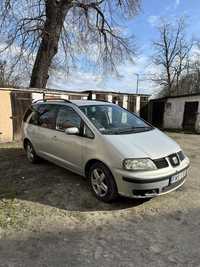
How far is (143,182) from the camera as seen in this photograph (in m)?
3.48

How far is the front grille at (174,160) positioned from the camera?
3.79 metres

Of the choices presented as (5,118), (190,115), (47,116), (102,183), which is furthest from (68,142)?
(190,115)

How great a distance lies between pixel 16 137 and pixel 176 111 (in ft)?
34.6

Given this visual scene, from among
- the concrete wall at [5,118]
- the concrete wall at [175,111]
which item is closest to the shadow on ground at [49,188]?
the concrete wall at [5,118]

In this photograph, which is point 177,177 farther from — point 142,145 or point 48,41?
point 48,41

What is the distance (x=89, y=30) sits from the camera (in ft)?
51.3

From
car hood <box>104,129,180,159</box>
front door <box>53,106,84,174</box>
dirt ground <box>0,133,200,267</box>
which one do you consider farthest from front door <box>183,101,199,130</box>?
front door <box>53,106,84,174</box>

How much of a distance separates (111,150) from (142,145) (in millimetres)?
502

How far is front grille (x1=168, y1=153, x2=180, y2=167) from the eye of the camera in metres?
3.79

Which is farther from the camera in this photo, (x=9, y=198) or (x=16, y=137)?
(x=16, y=137)

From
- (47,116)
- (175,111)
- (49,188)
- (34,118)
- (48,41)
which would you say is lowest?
(49,188)

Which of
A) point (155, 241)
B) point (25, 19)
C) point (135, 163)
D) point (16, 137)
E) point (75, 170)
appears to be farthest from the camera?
point (25, 19)

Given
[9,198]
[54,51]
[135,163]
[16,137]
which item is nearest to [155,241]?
[135,163]

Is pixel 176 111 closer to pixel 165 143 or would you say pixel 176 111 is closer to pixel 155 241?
pixel 165 143
